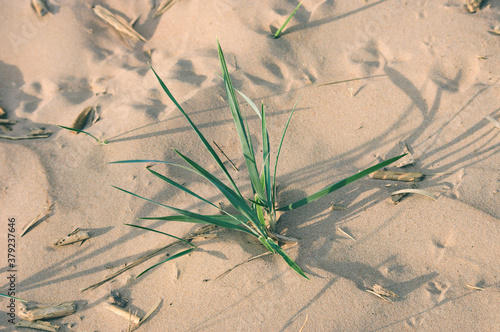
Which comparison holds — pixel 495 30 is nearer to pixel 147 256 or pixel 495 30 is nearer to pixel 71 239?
pixel 147 256

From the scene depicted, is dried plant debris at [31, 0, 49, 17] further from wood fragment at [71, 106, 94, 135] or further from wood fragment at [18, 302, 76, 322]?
wood fragment at [18, 302, 76, 322]

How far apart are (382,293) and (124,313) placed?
93 centimetres

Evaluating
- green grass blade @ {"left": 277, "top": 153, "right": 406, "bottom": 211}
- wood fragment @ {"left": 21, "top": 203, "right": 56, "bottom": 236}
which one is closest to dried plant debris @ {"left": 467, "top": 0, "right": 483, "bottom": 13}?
green grass blade @ {"left": 277, "top": 153, "right": 406, "bottom": 211}

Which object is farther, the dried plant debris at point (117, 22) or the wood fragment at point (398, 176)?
the dried plant debris at point (117, 22)

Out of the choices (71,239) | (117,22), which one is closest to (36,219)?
(71,239)

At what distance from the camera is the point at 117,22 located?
7.60 feet

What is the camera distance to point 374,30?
6.66 ft

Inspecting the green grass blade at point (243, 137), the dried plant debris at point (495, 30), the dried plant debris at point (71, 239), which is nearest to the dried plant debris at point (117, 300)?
the dried plant debris at point (71, 239)

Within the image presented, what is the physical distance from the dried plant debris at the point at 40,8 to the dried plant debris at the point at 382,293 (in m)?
2.55

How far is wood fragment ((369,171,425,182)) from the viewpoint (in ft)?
4.90

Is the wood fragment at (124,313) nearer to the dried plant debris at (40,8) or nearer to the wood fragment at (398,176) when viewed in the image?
the wood fragment at (398,176)

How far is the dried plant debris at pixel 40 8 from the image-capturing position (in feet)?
7.60

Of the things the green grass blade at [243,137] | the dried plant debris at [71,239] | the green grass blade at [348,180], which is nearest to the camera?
the green grass blade at [348,180]

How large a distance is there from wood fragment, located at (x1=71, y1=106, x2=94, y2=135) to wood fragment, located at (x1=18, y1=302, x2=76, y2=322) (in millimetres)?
858
